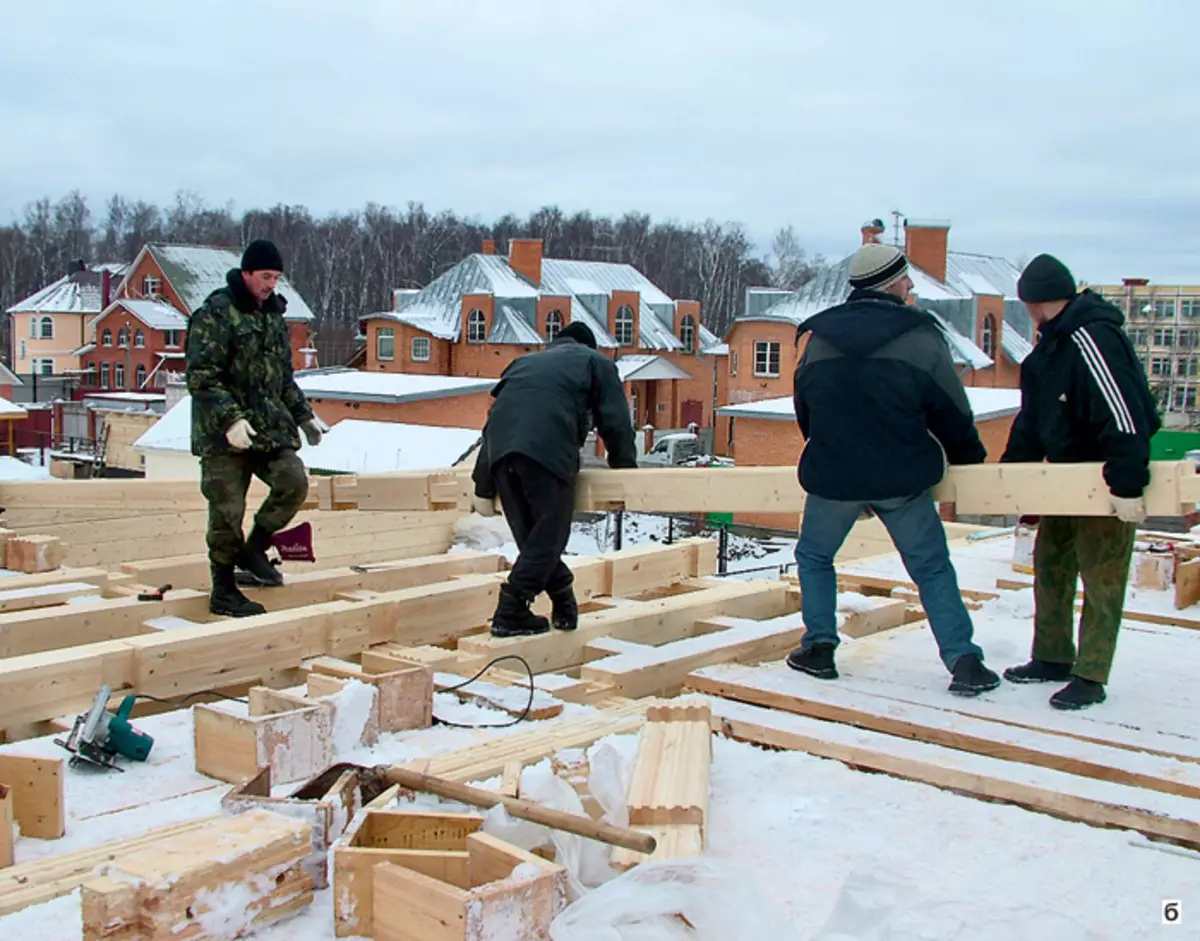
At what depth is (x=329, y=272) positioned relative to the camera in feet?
222

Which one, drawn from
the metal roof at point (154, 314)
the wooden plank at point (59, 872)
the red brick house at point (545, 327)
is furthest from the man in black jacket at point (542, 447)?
the metal roof at point (154, 314)

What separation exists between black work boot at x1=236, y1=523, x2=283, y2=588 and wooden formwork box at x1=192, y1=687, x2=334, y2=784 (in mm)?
2297

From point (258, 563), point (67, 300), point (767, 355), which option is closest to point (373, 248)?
point (67, 300)

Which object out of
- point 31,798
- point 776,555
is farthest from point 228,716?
point 776,555

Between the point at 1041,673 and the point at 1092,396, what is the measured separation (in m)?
1.06

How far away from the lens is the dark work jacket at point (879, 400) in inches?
159

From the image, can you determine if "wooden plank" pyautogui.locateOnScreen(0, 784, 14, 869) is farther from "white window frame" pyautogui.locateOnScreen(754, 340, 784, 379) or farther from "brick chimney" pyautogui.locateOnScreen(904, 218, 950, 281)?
"brick chimney" pyautogui.locateOnScreen(904, 218, 950, 281)

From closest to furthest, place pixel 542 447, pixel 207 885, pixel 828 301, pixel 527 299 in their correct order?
pixel 207 885
pixel 542 447
pixel 828 301
pixel 527 299

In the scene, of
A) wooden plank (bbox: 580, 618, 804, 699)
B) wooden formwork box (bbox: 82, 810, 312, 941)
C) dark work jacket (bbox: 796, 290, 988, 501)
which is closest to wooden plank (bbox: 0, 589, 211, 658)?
wooden plank (bbox: 580, 618, 804, 699)

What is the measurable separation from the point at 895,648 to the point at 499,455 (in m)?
1.80

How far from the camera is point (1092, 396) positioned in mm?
3951

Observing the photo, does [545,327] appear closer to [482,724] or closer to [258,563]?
[258,563]

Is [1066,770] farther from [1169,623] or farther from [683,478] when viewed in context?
[1169,623]

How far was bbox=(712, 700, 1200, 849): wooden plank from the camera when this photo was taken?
3036 mm
